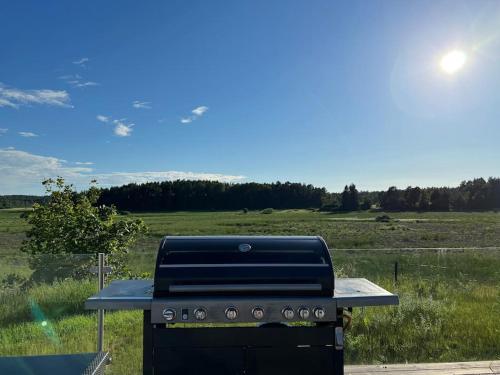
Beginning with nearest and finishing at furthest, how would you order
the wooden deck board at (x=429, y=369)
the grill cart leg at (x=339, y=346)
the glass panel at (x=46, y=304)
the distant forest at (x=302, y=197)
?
the grill cart leg at (x=339, y=346)
the wooden deck board at (x=429, y=369)
the glass panel at (x=46, y=304)
the distant forest at (x=302, y=197)

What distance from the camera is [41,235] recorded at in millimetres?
7242

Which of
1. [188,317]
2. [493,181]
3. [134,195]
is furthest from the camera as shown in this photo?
[493,181]

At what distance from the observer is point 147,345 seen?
209cm

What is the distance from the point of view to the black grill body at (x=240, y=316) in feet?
6.64

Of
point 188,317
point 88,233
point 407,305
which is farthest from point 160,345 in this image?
point 88,233

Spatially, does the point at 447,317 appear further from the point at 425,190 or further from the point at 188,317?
the point at 425,190

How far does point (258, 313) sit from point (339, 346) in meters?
0.41

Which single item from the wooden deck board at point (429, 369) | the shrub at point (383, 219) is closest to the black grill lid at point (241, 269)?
the wooden deck board at point (429, 369)

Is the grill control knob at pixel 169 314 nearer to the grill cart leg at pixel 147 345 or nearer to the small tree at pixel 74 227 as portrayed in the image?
the grill cart leg at pixel 147 345

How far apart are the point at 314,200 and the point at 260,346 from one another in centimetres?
9899

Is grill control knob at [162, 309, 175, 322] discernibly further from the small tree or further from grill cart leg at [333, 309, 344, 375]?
the small tree

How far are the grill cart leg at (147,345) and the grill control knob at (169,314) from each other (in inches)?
4.6

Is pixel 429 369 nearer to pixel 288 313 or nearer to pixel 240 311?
pixel 288 313

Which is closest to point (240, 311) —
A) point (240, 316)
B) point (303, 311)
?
point (240, 316)
